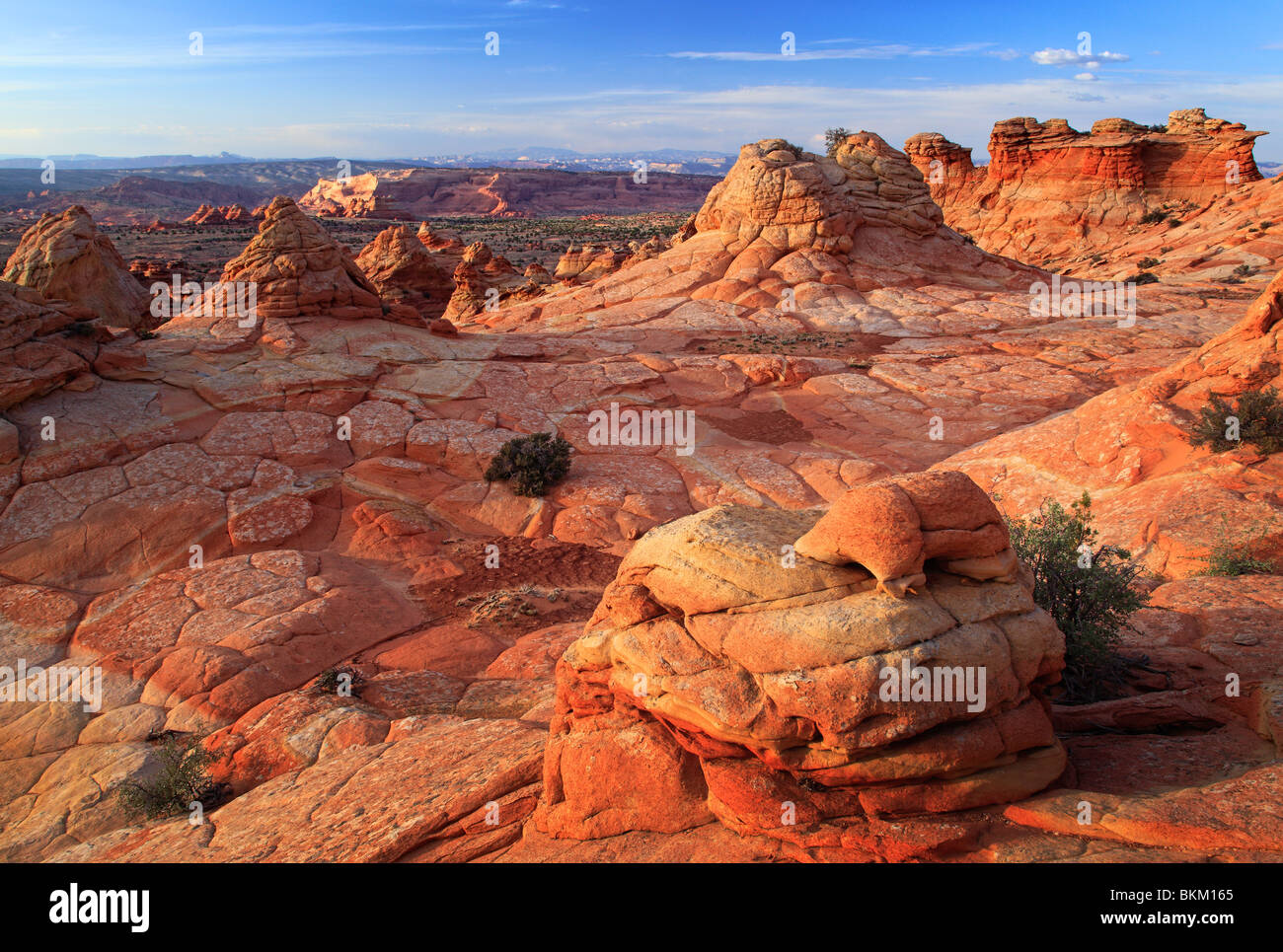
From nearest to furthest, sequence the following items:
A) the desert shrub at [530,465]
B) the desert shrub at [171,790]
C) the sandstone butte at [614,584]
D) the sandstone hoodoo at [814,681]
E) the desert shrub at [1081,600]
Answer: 1. the sandstone hoodoo at [814,681]
2. the sandstone butte at [614,584]
3. the desert shrub at [1081,600]
4. the desert shrub at [171,790]
5. the desert shrub at [530,465]

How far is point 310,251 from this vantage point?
1716cm

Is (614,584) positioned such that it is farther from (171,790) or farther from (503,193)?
(503,193)

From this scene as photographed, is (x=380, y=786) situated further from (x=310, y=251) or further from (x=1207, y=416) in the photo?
(x=310, y=251)

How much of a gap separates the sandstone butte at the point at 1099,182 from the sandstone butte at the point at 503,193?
8354 centimetres

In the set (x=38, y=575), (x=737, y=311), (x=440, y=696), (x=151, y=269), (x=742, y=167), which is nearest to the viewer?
(x=440, y=696)

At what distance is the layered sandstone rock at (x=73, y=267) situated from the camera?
19734 millimetres

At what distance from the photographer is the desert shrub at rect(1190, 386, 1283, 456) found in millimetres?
10164

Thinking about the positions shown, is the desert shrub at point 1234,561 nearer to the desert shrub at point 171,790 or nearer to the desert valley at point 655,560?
the desert valley at point 655,560

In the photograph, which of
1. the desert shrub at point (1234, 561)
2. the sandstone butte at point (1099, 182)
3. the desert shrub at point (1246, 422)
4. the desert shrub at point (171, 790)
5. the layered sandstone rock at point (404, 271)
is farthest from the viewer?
the sandstone butte at point (1099, 182)

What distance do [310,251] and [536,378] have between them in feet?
20.1

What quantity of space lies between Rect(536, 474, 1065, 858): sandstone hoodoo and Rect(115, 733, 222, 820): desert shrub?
12.9ft

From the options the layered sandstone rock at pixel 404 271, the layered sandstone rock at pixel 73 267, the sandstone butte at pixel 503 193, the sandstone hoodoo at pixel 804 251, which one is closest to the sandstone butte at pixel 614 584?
the sandstone hoodoo at pixel 804 251

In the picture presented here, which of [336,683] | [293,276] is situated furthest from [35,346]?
[336,683]
